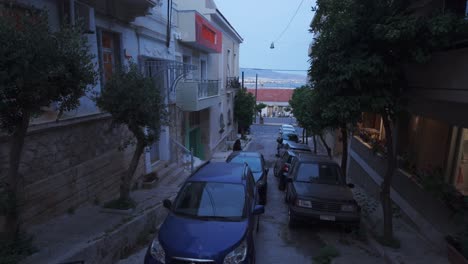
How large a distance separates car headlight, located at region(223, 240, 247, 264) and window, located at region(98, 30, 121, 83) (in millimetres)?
6226

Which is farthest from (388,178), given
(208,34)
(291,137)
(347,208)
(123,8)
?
(291,137)

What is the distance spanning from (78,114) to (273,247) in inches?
213

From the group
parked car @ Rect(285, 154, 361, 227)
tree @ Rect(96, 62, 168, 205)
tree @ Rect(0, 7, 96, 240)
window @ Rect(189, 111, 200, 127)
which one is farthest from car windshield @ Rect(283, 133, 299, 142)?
tree @ Rect(0, 7, 96, 240)

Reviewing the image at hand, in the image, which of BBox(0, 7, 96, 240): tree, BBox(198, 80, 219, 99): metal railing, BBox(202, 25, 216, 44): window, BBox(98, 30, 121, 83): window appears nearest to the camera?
BBox(0, 7, 96, 240): tree

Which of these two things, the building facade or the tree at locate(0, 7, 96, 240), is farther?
the building facade

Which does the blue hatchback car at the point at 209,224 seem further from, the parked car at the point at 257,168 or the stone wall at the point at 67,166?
the parked car at the point at 257,168

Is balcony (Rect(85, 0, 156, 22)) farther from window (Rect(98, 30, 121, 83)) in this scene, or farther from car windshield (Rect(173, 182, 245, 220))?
car windshield (Rect(173, 182, 245, 220))

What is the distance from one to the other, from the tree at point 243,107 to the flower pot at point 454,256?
27.1 m

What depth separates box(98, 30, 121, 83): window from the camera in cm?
822

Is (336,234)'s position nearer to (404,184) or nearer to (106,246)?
(404,184)

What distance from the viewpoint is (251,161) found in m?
10.9

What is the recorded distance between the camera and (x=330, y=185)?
800 cm

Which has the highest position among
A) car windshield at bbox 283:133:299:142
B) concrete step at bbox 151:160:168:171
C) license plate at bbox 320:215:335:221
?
license plate at bbox 320:215:335:221

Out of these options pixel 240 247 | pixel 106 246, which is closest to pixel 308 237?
pixel 240 247
